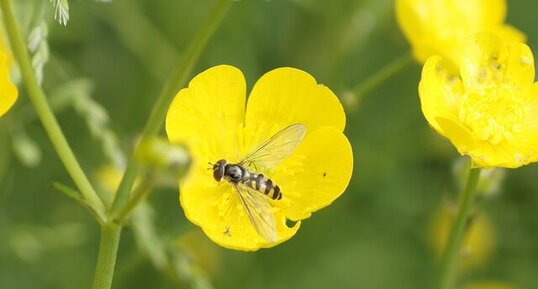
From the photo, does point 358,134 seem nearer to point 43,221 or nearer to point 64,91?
point 43,221

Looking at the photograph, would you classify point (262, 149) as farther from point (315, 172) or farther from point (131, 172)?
point (131, 172)

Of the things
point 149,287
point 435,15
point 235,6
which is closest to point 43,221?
point 149,287

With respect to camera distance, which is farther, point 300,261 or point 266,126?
point 300,261

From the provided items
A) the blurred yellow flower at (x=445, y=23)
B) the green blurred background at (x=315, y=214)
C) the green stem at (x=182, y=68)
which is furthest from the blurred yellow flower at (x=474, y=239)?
the green stem at (x=182, y=68)

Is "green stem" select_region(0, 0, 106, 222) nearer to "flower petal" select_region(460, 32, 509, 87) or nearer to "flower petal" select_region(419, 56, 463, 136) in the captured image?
"flower petal" select_region(419, 56, 463, 136)

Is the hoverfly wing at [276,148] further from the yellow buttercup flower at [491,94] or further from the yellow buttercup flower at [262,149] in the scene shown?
the yellow buttercup flower at [491,94]

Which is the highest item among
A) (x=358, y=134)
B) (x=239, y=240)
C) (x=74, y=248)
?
(x=239, y=240)

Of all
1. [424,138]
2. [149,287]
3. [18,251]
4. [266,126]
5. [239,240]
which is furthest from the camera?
[424,138]
